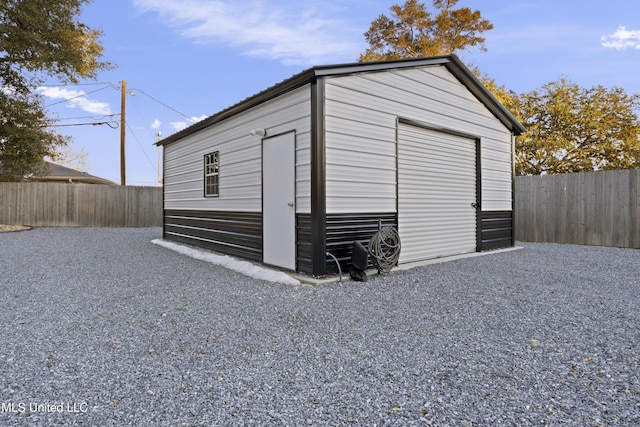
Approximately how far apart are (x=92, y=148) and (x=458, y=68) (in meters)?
30.1

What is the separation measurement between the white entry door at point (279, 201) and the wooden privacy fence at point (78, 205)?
11.2m

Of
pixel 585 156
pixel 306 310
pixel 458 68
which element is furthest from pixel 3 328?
pixel 585 156

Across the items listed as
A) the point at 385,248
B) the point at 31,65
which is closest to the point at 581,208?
the point at 385,248

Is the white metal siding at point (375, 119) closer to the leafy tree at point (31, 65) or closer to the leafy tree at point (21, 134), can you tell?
the leafy tree at point (31, 65)

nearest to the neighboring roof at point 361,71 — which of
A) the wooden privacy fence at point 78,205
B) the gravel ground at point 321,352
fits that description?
the gravel ground at point 321,352

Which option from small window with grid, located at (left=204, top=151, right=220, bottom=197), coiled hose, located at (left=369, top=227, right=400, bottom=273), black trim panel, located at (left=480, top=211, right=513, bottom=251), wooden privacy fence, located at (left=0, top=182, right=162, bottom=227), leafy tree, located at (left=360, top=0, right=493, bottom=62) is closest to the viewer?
coiled hose, located at (left=369, top=227, right=400, bottom=273)

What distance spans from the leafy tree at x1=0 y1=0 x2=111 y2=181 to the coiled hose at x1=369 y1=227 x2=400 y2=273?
13.6m

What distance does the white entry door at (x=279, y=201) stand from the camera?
5.12 metres

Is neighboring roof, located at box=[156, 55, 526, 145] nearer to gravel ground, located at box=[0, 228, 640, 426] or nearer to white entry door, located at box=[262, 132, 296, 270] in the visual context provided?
white entry door, located at box=[262, 132, 296, 270]

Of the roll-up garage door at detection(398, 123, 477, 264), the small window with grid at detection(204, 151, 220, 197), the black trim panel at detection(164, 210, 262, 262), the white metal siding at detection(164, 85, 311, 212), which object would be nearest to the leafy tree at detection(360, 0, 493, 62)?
the roll-up garage door at detection(398, 123, 477, 264)

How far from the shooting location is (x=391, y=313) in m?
3.32

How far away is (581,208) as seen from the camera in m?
8.52

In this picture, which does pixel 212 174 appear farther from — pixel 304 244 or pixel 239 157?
pixel 304 244

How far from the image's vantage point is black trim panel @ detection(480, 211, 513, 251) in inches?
293
